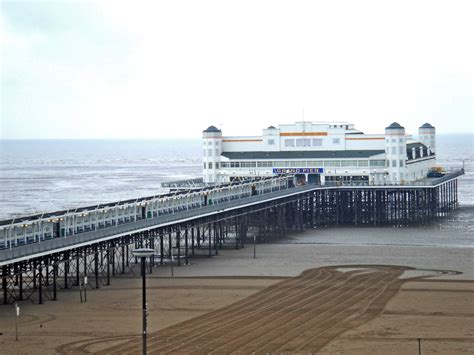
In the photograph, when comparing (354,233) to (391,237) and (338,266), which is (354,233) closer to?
(391,237)

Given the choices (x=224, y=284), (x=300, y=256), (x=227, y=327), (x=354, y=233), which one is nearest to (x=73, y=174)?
(x=354, y=233)

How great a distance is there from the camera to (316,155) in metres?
95.3

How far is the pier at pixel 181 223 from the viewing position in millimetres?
48312

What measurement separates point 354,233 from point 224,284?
2950cm

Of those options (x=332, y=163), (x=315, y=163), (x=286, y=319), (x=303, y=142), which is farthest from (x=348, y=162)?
(x=286, y=319)

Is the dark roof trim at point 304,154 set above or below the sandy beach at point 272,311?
above

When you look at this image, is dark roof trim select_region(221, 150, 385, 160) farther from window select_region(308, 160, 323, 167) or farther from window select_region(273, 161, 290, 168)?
window select_region(273, 161, 290, 168)

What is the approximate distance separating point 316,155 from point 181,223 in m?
33.9

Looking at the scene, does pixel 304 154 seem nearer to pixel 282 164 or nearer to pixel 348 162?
pixel 282 164

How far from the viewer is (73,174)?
179750 millimetres

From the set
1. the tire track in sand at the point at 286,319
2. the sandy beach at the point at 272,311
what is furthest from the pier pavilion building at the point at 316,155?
the tire track in sand at the point at 286,319

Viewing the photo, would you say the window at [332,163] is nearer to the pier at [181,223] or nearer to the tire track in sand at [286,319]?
the pier at [181,223]

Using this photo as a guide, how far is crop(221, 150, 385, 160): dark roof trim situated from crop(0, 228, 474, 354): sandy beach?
105 feet

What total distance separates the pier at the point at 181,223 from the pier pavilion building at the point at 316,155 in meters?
2.37
